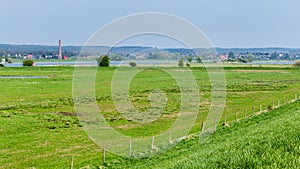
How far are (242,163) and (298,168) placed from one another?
4.08 feet

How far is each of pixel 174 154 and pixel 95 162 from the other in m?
3.75

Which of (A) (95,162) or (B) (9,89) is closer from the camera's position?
(A) (95,162)

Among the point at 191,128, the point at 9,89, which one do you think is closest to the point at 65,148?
the point at 191,128

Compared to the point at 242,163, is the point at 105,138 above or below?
below

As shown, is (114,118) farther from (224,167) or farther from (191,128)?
(224,167)

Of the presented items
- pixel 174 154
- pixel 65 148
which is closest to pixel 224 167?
pixel 174 154

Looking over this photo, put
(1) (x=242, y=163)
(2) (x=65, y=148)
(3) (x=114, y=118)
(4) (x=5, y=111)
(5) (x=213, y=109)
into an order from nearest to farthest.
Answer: (1) (x=242, y=163) → (2) (x=65, y=148) → (3) (x=114, y=118) → (4) (x=5, y=111) → (5) (x=213, y=109)

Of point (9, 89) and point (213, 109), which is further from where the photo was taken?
point (9, 89)

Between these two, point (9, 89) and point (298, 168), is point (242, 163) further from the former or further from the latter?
point (9, 89)

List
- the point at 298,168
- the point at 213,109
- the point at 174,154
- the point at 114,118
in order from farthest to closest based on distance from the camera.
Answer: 1. the point at 213,109
2. the point at 114,118
3. the point at 174,154
4. the point at 298,168

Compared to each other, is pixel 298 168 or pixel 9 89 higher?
pixel 298 168

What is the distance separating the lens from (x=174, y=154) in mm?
17781

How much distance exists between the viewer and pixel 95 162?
736 inches

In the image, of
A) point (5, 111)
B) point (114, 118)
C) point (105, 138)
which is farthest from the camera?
point (5, 111)
